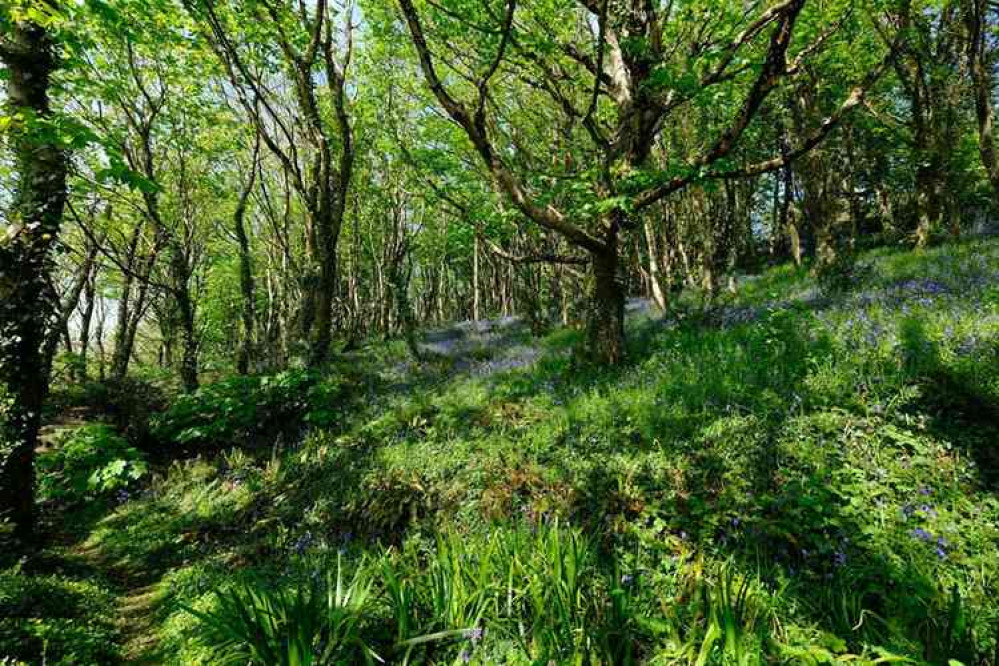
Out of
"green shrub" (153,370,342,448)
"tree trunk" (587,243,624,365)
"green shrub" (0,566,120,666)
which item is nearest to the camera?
"green shrub" (0,566,120,666)

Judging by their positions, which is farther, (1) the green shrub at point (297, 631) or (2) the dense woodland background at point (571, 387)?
(2) the dense woodland background at point (571, 387)

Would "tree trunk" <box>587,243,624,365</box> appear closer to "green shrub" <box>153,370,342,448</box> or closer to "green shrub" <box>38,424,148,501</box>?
"green shrub" <box>153,370,342,448</box>

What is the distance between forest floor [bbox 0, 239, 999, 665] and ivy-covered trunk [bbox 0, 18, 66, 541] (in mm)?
987

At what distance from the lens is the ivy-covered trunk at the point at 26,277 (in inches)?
196

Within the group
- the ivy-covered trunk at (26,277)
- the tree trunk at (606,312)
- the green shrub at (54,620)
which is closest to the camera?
the green shrub at (54,620)

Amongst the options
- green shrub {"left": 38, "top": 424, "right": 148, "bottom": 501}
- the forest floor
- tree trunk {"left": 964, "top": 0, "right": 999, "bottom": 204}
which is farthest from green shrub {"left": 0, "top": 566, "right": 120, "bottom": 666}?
tree trunk {"left": 964, "top": 0, "right": 999, "bottom": 204}

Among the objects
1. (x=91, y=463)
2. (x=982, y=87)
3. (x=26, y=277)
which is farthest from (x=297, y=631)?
(x=982, y=87)

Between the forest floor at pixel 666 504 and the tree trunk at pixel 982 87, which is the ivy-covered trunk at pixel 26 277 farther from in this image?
the tree trunk at pixel 982 87

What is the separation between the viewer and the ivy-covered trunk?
4977mm

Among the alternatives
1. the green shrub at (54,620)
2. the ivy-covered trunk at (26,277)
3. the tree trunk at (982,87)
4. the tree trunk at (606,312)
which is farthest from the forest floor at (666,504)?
the tree trunk at (982,87)

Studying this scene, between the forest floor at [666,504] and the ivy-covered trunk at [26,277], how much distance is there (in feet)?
3.24

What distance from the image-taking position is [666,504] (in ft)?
12.7

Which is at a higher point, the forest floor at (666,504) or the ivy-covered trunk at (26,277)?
the ivy-covered trunk at (26,277)

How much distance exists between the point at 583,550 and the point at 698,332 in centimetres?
593
